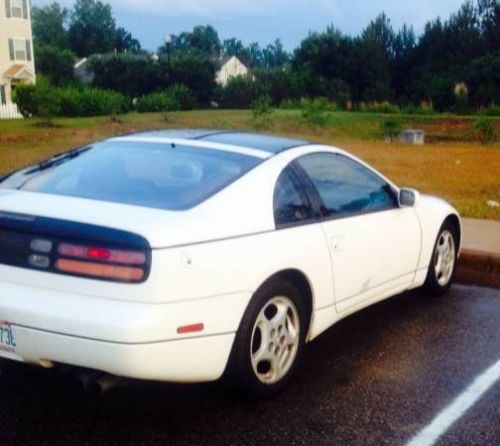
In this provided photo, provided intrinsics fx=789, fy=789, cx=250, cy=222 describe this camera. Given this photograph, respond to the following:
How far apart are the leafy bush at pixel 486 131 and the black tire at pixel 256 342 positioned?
70.1 feet

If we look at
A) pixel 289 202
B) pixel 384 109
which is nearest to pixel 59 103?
pixel 384 109

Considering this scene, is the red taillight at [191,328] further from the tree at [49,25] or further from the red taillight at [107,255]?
the tree at [49,25]

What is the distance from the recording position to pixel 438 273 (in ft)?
20.4

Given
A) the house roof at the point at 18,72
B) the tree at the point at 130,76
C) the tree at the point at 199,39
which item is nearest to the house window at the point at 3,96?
the house roof at the point at 18,72

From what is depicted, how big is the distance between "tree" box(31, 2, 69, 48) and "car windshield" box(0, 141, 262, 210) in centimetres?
10708

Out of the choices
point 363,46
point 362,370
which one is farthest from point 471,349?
point 363,46

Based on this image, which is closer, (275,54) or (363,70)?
(363,70)

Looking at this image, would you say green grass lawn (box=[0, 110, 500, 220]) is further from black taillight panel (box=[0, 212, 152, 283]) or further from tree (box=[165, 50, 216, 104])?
tree (box=[165, 50, 216, 104])

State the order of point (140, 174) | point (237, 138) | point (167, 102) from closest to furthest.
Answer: point (140, 174)
point (237, 138)
point (167, 102)

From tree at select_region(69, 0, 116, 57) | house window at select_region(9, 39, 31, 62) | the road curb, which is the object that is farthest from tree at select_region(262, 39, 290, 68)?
the road curb

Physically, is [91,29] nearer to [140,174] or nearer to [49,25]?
[49,25]

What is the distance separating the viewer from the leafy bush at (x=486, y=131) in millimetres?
24578

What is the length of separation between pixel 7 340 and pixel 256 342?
1241 millimetres

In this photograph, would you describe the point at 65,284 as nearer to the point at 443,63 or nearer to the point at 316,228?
A: the point at 316,228
